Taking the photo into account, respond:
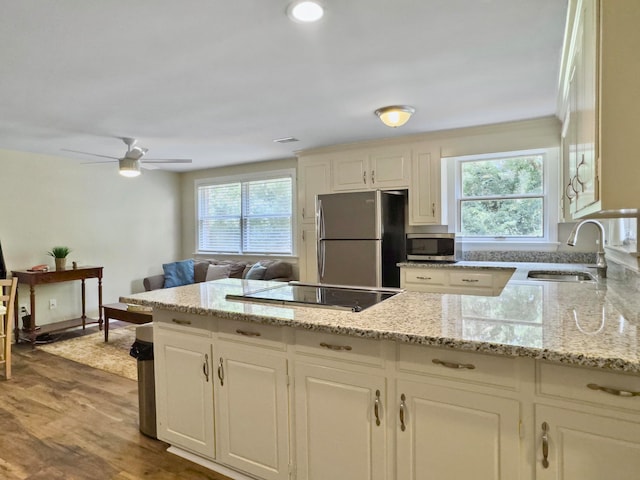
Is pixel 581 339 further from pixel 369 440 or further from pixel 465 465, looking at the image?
pixel 369 440

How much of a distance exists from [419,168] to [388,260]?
40.6 inches

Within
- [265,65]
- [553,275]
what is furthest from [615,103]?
[553,275]

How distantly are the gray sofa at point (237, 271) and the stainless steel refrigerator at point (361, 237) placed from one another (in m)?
0.95

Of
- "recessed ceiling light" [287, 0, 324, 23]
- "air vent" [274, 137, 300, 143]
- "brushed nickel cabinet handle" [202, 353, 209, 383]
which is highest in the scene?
"air vent" [274, 137, 300, 143]

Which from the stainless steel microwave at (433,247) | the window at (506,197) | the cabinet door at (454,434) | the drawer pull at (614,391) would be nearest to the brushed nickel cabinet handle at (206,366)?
the cabinet door at (454,434)

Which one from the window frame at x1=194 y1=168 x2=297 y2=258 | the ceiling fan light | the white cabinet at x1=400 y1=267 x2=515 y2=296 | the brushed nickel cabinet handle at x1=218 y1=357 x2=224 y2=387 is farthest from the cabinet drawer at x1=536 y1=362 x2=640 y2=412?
the window frame at x1=194 y1=168 x2=297 y2=258

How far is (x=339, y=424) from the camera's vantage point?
1616 mm

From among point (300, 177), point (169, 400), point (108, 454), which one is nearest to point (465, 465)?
point (169, 400)

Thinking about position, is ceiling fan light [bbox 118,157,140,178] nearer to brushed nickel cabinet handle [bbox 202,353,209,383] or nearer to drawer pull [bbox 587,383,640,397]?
brushed nickel cabinet handle [bbox 202,353,209,383]

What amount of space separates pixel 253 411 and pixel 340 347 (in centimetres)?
60

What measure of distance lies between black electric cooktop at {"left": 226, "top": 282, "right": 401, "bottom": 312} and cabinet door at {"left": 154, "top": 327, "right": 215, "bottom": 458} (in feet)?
1.13

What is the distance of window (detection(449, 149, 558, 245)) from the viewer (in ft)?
12.9

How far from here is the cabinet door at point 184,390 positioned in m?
2.01

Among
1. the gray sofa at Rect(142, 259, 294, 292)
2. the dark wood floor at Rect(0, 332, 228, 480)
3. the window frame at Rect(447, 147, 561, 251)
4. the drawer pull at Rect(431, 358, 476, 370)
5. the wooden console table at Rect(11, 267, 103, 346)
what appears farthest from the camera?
the gray sofa at Rect(142, 259, 294, 292)
